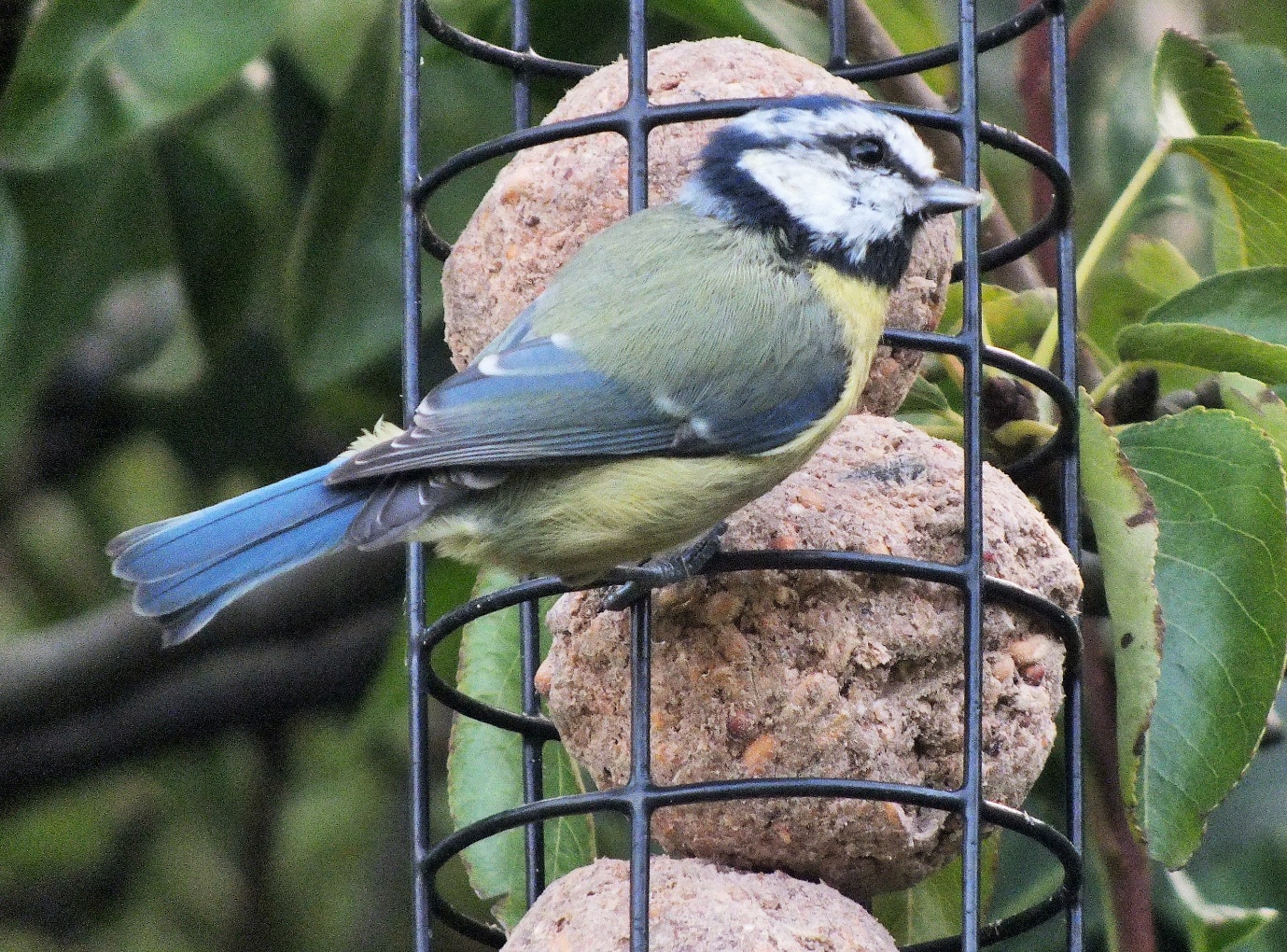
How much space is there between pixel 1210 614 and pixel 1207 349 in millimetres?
391

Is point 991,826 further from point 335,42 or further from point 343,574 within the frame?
point 343,574

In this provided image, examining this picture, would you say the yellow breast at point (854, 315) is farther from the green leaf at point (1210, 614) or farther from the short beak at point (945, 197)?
the green leaf at point (1210, 614)

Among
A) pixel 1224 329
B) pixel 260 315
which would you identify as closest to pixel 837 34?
pixel 1224 329

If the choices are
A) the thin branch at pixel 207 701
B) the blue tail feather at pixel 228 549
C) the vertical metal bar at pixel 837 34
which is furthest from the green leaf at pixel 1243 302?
the thin branch at pixel 207 701

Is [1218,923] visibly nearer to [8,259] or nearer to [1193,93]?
[1193,93]

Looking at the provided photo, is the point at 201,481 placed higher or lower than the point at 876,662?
lower

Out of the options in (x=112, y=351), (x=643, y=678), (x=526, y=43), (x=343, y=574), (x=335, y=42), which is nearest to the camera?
(x=643, y=678)

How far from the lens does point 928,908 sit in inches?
115

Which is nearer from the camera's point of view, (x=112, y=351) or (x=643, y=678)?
(x=643, y=678)

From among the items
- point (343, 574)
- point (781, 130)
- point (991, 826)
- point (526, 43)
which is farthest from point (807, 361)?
point (343, 574)

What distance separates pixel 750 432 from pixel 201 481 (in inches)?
106

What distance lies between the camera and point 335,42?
402 cm

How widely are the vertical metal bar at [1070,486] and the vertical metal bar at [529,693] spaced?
2.67 feet

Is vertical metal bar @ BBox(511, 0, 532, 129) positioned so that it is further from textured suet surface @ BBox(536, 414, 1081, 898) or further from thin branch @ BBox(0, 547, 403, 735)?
thin branch @ BBox(0, 547, 403, 735)
